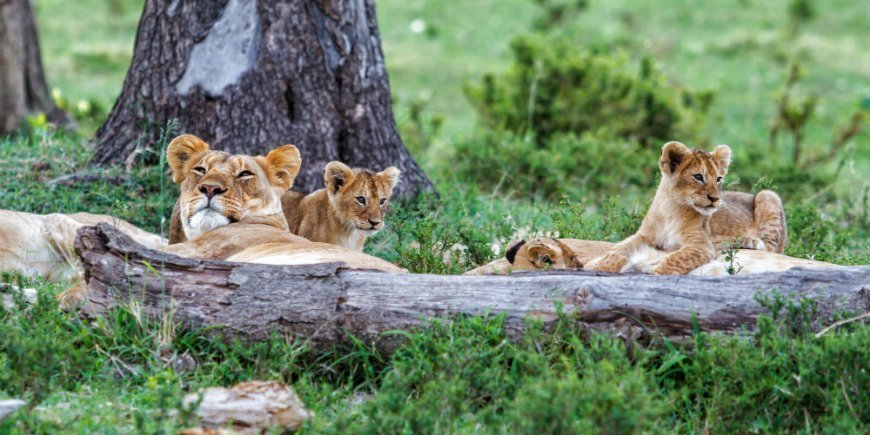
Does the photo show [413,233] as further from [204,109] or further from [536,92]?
[536,92]

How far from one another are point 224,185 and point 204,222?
0.22 meters

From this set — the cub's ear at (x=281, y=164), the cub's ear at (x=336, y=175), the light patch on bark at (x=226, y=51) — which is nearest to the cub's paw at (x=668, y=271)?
the cub's ear at (x=336, y=175)

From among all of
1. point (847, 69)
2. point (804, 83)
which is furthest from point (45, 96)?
point (847, 69)

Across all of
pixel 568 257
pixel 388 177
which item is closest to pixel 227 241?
pixel 388 177

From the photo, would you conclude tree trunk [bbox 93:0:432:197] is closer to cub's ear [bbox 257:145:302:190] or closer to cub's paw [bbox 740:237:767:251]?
cub's ear [bbox 257:145:302:190]

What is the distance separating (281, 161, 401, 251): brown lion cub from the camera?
6.06 metres

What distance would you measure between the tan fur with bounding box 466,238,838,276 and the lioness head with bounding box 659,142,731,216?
0.93ft

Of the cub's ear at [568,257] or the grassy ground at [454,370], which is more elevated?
the cub's ear at [568,257]

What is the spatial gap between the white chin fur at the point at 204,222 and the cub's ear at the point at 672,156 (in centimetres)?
224

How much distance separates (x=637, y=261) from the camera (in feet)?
18.1

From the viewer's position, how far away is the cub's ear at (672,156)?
216 inches

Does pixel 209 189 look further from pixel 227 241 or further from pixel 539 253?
pixel 539 253

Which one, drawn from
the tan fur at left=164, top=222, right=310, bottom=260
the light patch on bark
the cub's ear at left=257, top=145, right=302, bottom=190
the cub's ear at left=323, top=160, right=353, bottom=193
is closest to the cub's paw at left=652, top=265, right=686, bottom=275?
the tan fur at left=164, top=222, right=310, bottom=260

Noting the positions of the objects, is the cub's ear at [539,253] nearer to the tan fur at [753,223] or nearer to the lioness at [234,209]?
the lioness at [234,209]
